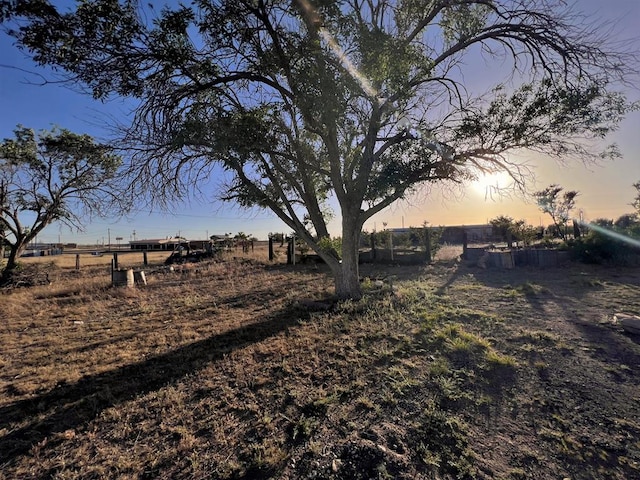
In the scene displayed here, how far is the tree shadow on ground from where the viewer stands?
278 centimetres

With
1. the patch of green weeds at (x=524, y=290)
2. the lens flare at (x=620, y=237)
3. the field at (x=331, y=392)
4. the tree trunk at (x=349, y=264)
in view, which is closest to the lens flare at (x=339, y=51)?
the tree trunk at (x=349, y=264)

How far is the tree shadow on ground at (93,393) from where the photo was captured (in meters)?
2.78

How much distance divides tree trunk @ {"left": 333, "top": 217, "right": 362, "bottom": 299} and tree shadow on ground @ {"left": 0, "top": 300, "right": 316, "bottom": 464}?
2.64 metres

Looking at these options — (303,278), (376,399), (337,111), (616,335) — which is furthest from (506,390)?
(303,278)

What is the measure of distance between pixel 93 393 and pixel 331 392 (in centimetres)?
274

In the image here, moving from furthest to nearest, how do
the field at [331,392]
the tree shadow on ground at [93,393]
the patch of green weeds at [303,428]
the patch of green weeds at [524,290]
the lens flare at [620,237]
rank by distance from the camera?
the lens flare at [620,237]
the patch of green weeds at [524,290]
the tree shadow on ground at [93,393]
the patch of green weeds at [303,428]
the field at [331,392]

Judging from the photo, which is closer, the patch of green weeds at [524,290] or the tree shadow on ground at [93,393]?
the tree shadow on ground at [93,393]

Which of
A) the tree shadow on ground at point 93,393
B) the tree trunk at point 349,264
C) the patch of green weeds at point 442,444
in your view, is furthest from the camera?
the tree trunk at point 349,264

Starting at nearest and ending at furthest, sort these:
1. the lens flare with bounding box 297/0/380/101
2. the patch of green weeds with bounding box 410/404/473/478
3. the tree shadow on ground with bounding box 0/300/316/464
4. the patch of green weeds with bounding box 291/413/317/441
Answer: the patch of green weeds with bounding box 410/404/473/478 < the patch of green weeds with bounding box 291/413/317/441 < the tree shadow on ground with bounding box 0/300/316/464 < the lens flare with bounding box 297/0/380/101

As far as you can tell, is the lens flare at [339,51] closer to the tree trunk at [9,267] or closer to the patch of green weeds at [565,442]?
the patch of green weeds at [565,442]

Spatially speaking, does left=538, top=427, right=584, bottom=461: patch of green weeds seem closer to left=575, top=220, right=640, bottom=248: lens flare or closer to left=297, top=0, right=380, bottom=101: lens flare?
left=297, top=0, right=380, bottom=101: lens flare

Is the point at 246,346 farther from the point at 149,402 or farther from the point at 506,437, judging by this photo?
the point at 506,437

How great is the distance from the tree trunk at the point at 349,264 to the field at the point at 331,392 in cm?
53

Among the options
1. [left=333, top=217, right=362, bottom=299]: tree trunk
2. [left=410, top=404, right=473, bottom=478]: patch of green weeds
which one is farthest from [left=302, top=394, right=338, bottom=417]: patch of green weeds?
[left=333, top=217, right=362, bottom=299]: tree trunk
